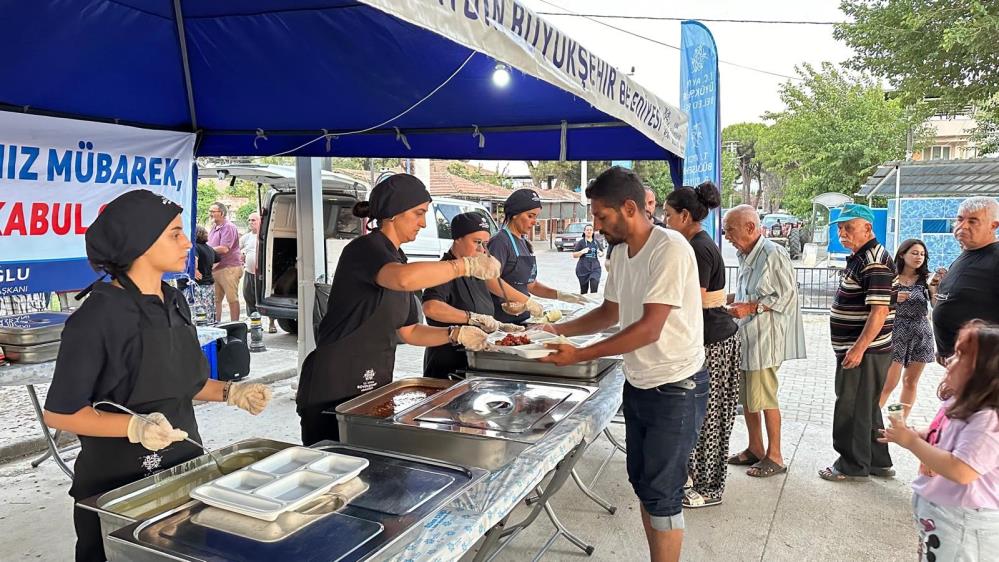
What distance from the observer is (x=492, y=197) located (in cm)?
2709

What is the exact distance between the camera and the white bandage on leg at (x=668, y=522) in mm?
2330

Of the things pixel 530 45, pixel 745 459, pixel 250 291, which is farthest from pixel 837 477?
pixel 250 291

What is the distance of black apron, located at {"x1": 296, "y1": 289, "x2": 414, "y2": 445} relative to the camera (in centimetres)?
220

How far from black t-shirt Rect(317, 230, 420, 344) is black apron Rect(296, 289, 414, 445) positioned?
24 mm

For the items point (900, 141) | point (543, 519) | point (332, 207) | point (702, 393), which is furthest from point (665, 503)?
A: point (900, 141)

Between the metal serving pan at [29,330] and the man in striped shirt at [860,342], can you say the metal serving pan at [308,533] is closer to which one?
the metal serving pan at [29,330]

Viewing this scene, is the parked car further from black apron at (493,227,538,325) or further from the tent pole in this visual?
the tent pole

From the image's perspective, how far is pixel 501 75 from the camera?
3.12m

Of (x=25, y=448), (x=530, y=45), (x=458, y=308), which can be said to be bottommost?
(x=25, y=448)

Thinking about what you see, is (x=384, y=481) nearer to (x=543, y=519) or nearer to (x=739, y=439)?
(x=543, y=519)

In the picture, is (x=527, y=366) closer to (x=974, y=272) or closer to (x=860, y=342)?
(x=860, y=342)

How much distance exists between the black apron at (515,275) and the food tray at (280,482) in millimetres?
2263

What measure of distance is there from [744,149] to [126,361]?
6010 centimetres

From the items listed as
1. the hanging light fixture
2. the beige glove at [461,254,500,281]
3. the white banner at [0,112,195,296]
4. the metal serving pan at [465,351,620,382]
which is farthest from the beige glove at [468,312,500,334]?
the white banner at [0,112,195,296]
